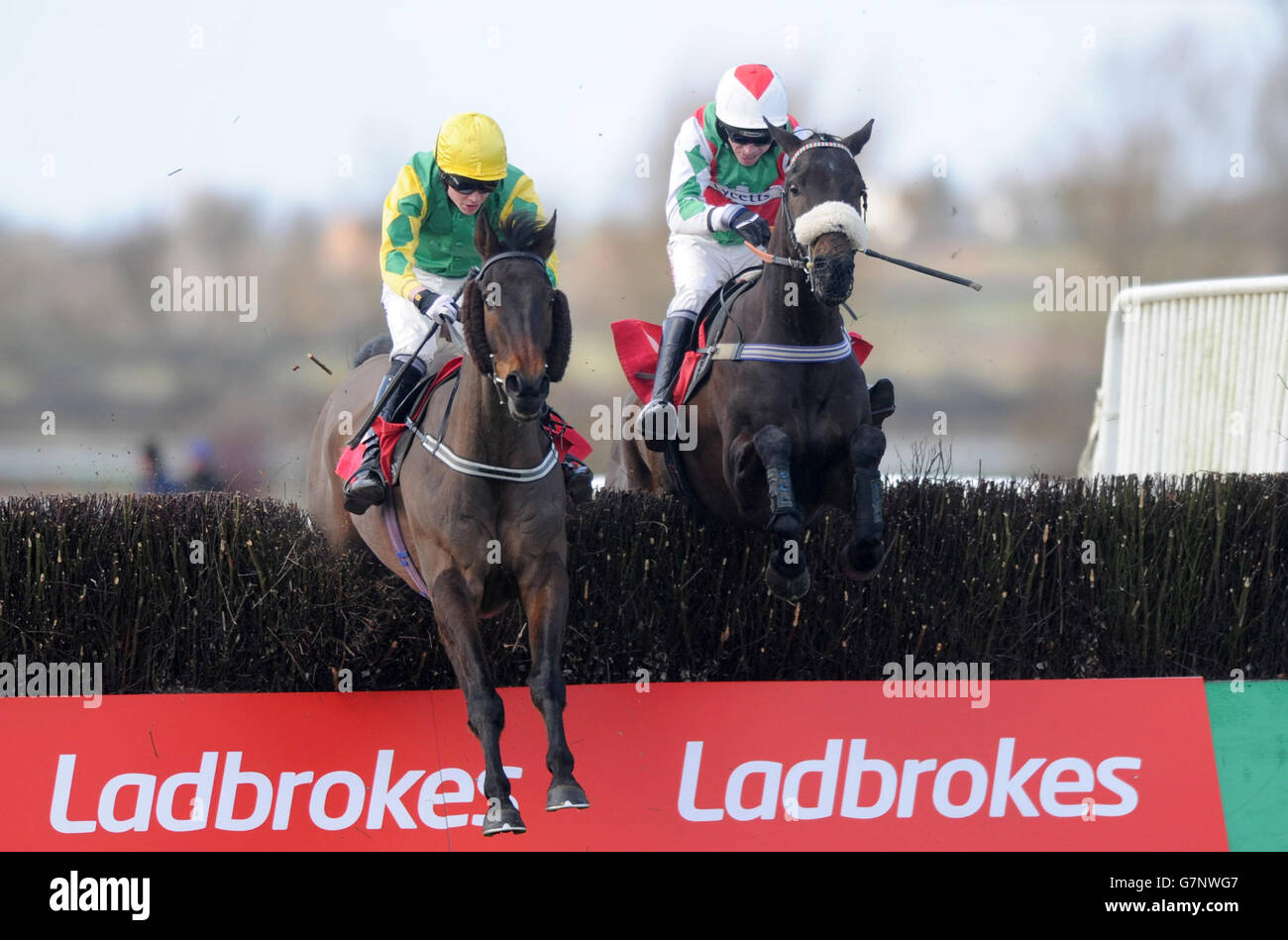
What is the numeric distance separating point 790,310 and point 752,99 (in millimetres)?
1004

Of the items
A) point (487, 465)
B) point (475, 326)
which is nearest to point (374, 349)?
point (487, 465)

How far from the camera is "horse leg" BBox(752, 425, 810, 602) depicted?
5859 mm

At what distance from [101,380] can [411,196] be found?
12249mm

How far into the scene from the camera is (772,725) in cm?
588

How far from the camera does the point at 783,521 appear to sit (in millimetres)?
5836

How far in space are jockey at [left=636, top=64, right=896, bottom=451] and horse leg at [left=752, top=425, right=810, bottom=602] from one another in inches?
32.7

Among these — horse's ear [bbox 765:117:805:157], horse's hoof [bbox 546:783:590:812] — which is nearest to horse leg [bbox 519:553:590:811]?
horse's hoof [bbox 546:783:590:812]

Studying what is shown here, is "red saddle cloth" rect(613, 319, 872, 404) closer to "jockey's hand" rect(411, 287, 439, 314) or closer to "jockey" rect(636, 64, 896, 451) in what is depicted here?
"jockey" rect(636, 64, 896, 451)

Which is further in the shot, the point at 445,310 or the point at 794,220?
the point at 794,220

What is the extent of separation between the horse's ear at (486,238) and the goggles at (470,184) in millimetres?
808

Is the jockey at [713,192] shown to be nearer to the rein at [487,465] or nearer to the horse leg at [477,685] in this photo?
the rein at [487,465]

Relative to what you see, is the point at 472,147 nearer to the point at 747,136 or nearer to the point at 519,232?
the point at 519,232
